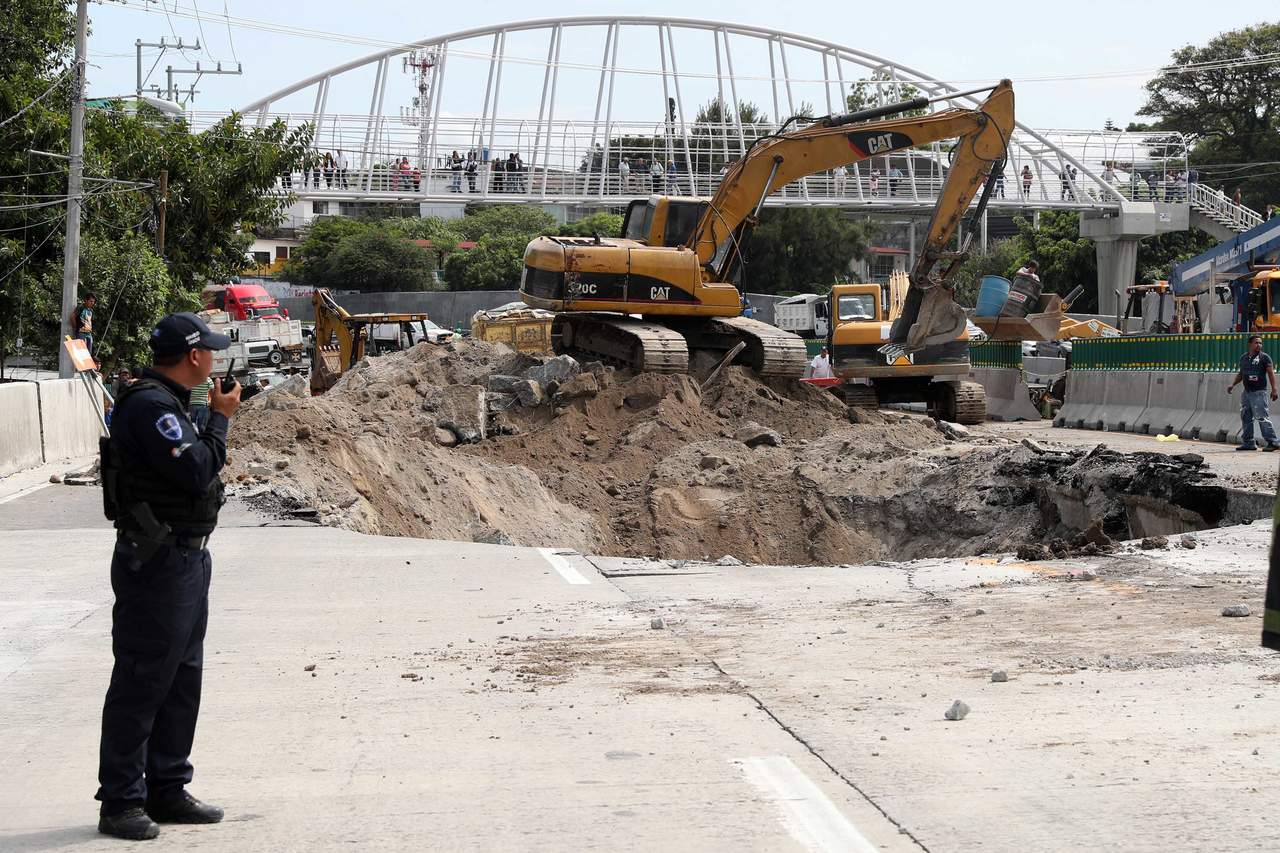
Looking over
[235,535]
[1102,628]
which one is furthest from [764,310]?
[1102,628]

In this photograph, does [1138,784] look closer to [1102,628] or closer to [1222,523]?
[1102,628]

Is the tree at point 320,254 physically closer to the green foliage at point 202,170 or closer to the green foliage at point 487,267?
the green foliage at point 487,267

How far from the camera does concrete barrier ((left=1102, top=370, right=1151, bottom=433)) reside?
2755 centimetres

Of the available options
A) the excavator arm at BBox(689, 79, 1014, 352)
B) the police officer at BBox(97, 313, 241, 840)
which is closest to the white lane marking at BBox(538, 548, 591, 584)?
the police officer at BBox(97, 313, 241, 840)

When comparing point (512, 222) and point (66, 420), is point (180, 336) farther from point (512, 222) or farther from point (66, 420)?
point (512, 222)

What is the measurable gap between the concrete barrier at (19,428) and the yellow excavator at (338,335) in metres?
16.4

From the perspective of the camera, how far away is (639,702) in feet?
23.1

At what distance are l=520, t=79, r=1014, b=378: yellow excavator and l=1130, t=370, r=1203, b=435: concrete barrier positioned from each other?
4.10 meters

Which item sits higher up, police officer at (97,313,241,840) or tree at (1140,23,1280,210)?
tree at (1140,23,1280,210)

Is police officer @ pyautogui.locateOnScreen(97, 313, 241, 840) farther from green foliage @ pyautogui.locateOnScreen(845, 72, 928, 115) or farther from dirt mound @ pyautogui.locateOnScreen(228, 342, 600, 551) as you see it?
green foliage @ pyautogui.locateOnScreen(845, 72, 928, 115)

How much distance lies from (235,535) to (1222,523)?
9.83 m

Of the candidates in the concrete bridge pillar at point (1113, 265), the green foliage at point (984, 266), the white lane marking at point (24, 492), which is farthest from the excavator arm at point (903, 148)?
the green foliage at point (984, 266)

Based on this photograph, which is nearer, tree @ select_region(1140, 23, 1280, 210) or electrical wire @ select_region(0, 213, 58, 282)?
electrical wire @ select_region(0, 213, 58, 282)

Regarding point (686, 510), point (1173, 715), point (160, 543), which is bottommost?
point (686, 510)
